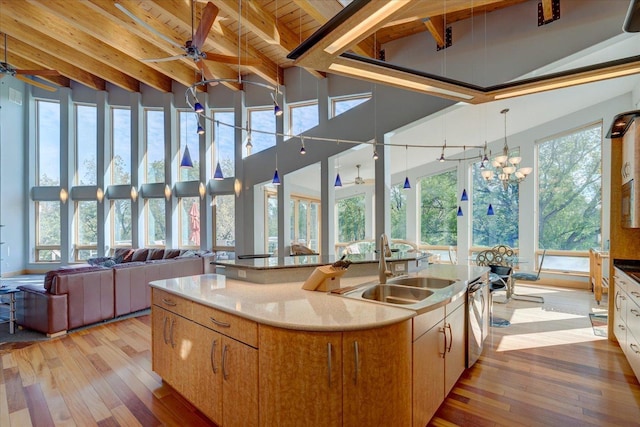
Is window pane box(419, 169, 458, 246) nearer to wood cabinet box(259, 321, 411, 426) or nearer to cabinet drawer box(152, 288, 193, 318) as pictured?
wood cabinet box(259, 321, 411, 426)

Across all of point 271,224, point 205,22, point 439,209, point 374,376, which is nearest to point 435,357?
point 374,376

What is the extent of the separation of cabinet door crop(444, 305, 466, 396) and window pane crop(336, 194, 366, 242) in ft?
23.5

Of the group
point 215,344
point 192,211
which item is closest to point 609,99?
point 215,344

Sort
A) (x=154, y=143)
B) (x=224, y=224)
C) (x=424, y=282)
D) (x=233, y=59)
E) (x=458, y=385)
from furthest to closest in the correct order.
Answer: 1. (x=154, y=143)
2. (x=224, y=224)
3. (x=233, y=59)
4. (x=424, y=282)
5. (x=458, y=385)

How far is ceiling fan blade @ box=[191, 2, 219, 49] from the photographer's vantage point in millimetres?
3273

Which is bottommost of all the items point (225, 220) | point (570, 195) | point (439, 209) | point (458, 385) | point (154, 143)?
point (458, 385)

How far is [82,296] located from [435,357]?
432cm

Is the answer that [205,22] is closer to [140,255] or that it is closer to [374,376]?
[374,376]

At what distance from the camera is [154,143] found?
9.12 m

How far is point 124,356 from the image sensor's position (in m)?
3.15

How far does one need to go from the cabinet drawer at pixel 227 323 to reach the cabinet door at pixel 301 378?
4.5 inches

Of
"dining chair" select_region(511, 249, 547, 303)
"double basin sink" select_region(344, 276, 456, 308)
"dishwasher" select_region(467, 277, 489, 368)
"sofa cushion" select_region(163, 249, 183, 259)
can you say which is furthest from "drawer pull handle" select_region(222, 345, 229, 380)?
"sofa cushion" select_region(163, 249, 183, 259)

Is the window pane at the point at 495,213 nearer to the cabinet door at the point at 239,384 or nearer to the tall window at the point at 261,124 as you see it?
the tall window at the point at 261,124

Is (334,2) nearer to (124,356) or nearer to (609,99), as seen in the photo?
(124,356)
